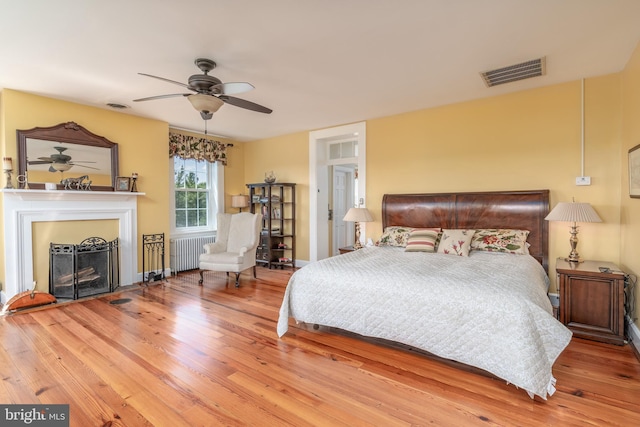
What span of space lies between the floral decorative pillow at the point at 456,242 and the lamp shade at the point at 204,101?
2.84m

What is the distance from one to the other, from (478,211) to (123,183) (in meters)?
4.92

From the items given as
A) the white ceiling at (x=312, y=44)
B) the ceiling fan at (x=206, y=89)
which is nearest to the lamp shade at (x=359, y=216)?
the white ceiling at (x=312, y=44)

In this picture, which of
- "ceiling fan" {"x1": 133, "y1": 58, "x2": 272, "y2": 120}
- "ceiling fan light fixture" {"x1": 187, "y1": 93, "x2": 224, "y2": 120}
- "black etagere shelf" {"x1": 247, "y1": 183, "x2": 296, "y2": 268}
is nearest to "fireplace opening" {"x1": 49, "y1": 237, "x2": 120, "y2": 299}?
"black etagere shelf" {"x1": 247, "y1": 183, "x2": 296, "y2": 268}

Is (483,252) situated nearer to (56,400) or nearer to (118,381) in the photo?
(118,381)

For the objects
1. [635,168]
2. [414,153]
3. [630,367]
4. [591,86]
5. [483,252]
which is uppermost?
[591,86]

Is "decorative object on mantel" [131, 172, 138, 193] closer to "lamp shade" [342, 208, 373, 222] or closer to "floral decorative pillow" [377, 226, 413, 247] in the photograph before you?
"lamp shade" [342, 208, 373, 222]

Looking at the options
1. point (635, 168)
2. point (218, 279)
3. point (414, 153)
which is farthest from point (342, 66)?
point (218, 279)

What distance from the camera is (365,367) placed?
92.7 inches

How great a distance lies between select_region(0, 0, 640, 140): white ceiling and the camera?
7.10 feet

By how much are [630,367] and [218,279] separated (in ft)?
15.8

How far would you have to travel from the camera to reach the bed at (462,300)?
198cm

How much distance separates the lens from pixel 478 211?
12.9ft

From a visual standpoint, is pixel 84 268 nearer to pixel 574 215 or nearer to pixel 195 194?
pixel 195 194

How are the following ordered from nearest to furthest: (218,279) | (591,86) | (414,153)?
(591,86) → (414,153) → (218,279)
